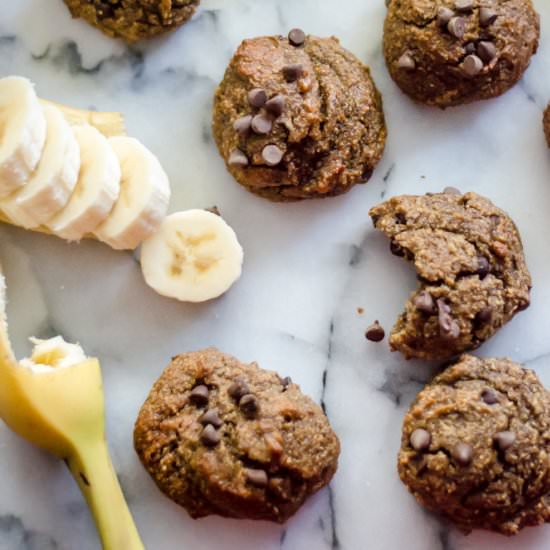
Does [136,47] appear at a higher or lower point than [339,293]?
higher

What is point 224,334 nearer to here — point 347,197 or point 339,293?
point 339,293

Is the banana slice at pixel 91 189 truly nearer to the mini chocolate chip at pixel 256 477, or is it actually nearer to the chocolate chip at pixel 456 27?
the mini chocolate chip at pixel 256 477

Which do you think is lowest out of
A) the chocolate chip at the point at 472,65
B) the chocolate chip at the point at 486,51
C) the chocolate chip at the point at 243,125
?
the chocolate chip at the point at 243,125

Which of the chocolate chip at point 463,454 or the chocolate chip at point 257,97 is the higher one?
the chocolate chip at point 257,97

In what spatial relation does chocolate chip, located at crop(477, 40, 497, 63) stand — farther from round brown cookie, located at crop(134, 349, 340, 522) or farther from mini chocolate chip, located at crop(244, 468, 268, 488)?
mini chocolate chip, located at crop(244, 468, 268, 488)

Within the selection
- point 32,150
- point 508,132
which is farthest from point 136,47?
point 508,132

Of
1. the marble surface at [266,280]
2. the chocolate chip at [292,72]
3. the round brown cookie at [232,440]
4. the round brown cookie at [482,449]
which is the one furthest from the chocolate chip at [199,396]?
the chocolate chip at [292,72]
